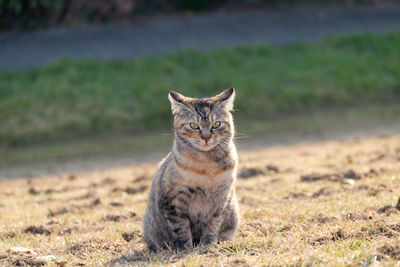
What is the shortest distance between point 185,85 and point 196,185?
9.08 m

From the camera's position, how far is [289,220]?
5.82 meters

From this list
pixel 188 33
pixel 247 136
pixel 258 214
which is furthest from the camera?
pixel 188 33

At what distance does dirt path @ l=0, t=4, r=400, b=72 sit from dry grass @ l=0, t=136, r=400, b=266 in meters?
6.17

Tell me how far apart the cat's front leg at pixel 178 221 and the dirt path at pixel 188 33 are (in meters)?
10.6

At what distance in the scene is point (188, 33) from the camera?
16.5 meters

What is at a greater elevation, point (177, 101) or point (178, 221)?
point (177, 101)

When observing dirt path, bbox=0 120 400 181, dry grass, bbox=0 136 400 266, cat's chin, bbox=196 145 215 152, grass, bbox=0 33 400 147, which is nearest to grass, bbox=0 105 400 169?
dirt path, bbox=0 120 400 181

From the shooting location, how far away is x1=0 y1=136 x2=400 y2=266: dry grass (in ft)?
15.2

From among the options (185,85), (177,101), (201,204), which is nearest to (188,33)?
(185,85)

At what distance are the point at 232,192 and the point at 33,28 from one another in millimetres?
11929

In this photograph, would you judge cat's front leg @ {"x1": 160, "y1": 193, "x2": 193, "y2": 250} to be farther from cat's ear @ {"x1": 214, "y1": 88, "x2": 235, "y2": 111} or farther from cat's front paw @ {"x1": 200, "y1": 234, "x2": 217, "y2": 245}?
cat's ear @ {"x1": 214, "y1": 88, "x2": 235, "y2": 111}

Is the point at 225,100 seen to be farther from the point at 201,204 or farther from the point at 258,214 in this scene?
the point at 258,214

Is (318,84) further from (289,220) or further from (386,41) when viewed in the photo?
(289,220)

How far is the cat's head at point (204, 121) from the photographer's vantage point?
17.4 feet
